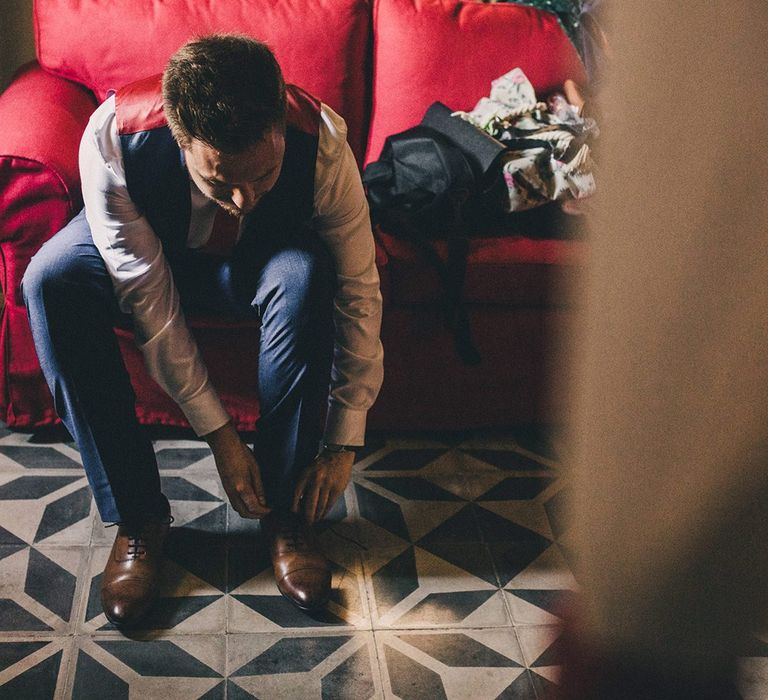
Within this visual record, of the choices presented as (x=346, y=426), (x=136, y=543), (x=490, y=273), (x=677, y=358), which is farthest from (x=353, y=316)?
(x=677, y=358)

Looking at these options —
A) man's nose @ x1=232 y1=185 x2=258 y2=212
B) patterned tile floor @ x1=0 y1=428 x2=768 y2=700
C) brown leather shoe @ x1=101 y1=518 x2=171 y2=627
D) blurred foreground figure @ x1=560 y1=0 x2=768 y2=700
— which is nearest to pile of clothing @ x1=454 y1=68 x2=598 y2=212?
patterned tile floor @ x1=0 y1=428 x2=768 y2=700

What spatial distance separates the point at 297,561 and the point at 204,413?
11.6 inches

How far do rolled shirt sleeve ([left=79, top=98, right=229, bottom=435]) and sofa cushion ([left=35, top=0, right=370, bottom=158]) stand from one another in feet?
2.29

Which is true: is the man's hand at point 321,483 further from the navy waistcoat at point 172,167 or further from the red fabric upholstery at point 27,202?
the red fabric upholstery at point 27,202

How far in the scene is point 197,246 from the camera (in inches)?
55.1

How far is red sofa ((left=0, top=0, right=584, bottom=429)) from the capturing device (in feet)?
5.12

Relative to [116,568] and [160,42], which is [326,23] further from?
[116,568]

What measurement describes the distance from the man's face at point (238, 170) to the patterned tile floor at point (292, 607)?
571mm

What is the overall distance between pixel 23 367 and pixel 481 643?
1025 mm

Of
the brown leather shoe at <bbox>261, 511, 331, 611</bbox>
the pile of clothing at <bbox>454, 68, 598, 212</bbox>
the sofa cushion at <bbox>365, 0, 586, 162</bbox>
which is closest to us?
the brown leather shoe at <bbox>261, 511, 331, 611</bbox>

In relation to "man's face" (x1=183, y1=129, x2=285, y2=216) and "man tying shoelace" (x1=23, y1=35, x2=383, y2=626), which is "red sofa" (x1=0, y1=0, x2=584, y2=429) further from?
"man's face" (x1=183, y1=129, x2=285, y2=216)

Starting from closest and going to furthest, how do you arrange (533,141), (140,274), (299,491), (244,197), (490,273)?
(244,197)
(140,274)
(299,491)
(490,273)
(533,141)

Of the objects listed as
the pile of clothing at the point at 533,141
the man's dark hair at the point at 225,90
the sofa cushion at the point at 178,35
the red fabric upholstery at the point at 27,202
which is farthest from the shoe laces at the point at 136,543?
the sofa cushion at the point at 178,35

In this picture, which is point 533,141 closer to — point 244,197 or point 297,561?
point 244,197
